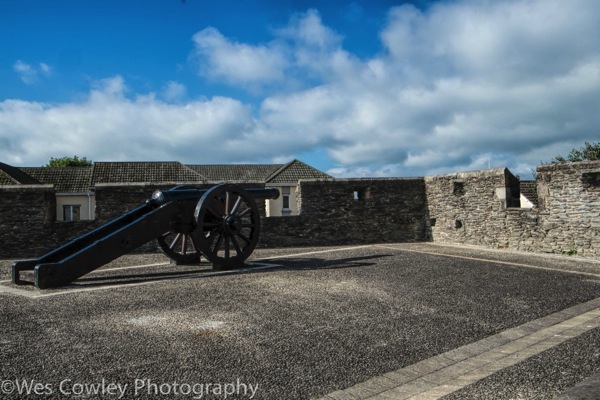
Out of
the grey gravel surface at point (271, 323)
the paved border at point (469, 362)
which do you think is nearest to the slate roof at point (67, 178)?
the grey gravel surface at point (271, 323)

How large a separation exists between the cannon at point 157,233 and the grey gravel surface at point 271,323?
0.40 m

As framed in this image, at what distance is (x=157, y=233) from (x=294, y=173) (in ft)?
90.1

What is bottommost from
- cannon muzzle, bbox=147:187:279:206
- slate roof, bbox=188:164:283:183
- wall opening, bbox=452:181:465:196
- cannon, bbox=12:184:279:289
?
cannon, bbox=12:184:279:289

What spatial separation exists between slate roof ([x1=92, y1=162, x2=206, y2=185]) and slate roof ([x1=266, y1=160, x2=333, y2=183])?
5.18 metres

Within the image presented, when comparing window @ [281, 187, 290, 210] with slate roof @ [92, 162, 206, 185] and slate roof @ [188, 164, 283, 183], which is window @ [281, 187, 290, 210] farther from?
slate roof @ [92, 162, 206, 185]

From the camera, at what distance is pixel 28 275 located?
21.8 ft

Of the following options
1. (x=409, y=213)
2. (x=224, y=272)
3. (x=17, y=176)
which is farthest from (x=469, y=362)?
(x=17, y=176)

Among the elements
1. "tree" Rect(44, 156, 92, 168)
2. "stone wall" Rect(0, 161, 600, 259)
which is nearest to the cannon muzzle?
"stone wall" Rect(0, 161, 600, 259)

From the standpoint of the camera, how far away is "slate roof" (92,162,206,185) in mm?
31625

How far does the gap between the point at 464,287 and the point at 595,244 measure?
4.90 m

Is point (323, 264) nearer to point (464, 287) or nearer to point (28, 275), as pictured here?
point (464, 287)

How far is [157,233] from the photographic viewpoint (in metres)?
7.61

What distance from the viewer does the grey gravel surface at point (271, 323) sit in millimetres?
3244

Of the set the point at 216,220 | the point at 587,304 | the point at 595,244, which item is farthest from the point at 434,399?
the point at 595,244
